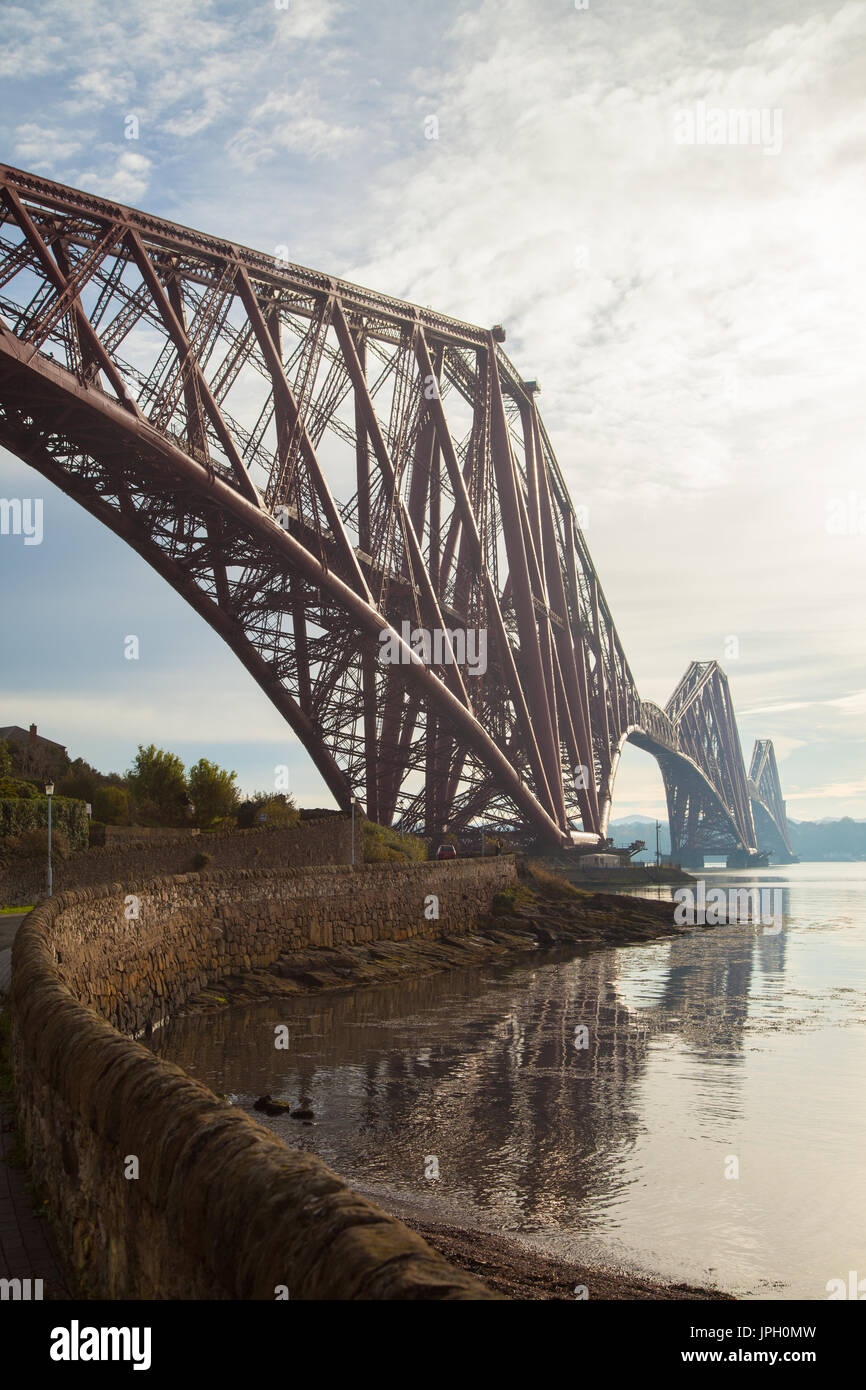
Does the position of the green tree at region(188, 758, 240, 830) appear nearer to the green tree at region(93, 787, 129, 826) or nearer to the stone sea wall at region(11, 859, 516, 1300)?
the green tree at region(93, 787, 129, 826)

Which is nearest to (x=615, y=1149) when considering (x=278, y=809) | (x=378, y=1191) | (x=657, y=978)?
(x=378, y=1191)

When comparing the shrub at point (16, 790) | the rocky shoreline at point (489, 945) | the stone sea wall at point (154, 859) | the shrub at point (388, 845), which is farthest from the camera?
the shrub at point (388, 845)

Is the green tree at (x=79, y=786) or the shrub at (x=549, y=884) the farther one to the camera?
the shrub at (x=549, y=884)

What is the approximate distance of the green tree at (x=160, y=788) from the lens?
5594 centimetres

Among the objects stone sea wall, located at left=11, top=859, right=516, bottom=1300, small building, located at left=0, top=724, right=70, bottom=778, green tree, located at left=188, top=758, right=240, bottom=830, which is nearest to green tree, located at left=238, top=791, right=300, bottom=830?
green tree, located at left=188, top=758, right=240, bottom=830

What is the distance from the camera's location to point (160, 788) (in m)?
58.1

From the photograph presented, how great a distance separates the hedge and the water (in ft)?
47.2

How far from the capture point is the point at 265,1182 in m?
4.51

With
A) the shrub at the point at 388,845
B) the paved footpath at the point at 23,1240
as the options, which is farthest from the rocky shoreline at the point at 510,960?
the shrub at the point at 388,845

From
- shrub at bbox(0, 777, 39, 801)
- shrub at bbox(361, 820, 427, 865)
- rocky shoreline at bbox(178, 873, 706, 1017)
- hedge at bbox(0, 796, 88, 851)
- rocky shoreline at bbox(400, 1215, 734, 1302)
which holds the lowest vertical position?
rocky shoreline at bbox(178, 873, 706, 1017)

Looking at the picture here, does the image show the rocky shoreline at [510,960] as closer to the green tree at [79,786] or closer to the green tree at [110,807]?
the green tree at [110,807]

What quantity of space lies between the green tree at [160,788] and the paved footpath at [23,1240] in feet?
157

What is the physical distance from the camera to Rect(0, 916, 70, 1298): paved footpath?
6.60 meters

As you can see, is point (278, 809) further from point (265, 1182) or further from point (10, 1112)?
point (265, 1182)
